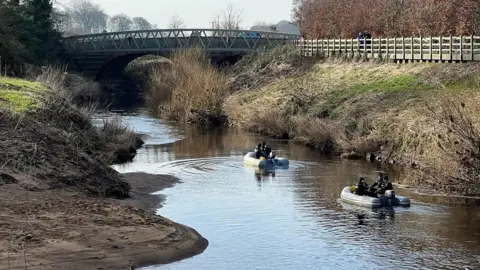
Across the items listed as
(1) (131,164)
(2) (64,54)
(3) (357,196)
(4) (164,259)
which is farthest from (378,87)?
(2) (64,54)

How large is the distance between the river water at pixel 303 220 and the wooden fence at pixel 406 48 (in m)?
13.8

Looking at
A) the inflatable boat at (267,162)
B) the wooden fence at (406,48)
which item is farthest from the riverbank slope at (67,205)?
the wooden fence at (406,48)

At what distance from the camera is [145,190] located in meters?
31.9

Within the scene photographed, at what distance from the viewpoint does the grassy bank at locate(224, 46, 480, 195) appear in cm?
3042

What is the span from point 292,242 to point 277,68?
49169 millimetres

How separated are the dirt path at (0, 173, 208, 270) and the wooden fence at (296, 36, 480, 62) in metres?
30.4

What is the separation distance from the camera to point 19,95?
3788 cm

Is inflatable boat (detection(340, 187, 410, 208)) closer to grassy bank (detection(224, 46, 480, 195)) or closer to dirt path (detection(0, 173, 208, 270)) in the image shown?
grassy bank (detection(224, 46, 480, 195))

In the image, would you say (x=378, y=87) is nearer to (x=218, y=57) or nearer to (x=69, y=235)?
(x=69, y=235)

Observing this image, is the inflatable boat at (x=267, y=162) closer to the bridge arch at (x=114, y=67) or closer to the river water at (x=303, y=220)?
Answer: the river water at (x=303, y=220)

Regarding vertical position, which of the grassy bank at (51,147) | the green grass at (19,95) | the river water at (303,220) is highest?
the green grass at (19,95)

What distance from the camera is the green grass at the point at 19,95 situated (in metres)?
33.9

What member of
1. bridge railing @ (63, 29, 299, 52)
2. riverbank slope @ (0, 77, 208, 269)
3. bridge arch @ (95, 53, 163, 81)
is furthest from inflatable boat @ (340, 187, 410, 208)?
bridge arch @ (95, 53, 163, 81)

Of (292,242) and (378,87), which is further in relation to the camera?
(378,87)
